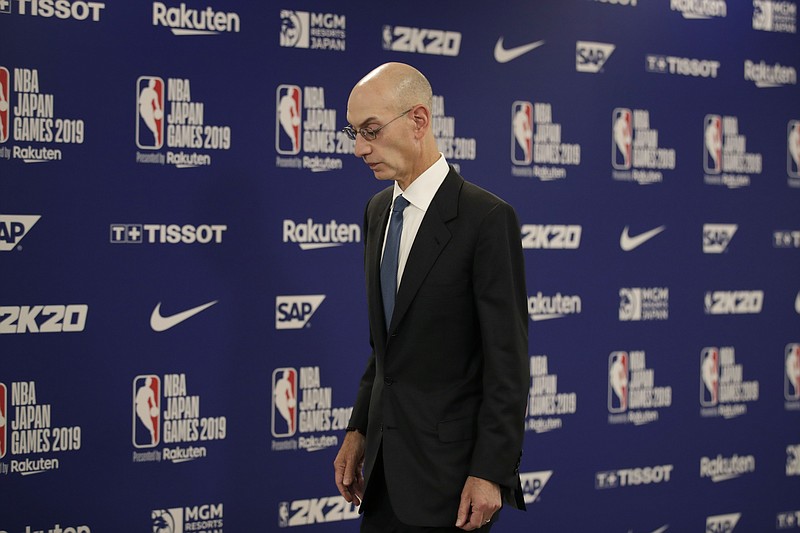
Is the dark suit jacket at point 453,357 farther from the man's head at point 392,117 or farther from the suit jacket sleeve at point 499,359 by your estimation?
the man's head at point 392,117

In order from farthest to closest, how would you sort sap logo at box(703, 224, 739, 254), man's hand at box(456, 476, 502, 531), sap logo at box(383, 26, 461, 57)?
sap logo at box(703, 224, 739, 254) < sap logo at box(383, 26, 461, 57) < man's hand at box(456, 476, 502, 531)

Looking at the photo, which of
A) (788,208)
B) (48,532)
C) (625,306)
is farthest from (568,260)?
(48,532)

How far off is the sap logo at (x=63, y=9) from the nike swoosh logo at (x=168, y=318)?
3.25ft

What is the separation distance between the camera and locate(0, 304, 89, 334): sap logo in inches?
120

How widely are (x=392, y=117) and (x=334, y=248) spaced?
144 centimetres

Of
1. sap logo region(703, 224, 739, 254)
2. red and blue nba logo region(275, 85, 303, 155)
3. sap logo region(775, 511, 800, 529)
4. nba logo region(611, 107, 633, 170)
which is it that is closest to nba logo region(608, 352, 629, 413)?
sap logo region(703, 224, 739, 254)

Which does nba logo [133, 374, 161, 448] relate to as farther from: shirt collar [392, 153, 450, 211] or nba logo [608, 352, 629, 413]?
nba logo [608, 352, 629, 413]

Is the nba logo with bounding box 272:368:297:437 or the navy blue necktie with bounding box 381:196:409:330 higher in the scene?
the navy blue necktie with bounding box 381:196:409:330

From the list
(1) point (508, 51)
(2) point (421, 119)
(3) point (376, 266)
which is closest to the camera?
(2) point (421, 119)

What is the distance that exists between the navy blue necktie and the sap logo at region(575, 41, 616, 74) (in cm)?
194

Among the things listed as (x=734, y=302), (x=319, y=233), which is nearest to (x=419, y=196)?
(x=319, y=233)

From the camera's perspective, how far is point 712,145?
4.19 metres

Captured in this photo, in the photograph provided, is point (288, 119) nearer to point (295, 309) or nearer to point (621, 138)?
point (295, 309)

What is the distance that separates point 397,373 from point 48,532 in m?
1.63
